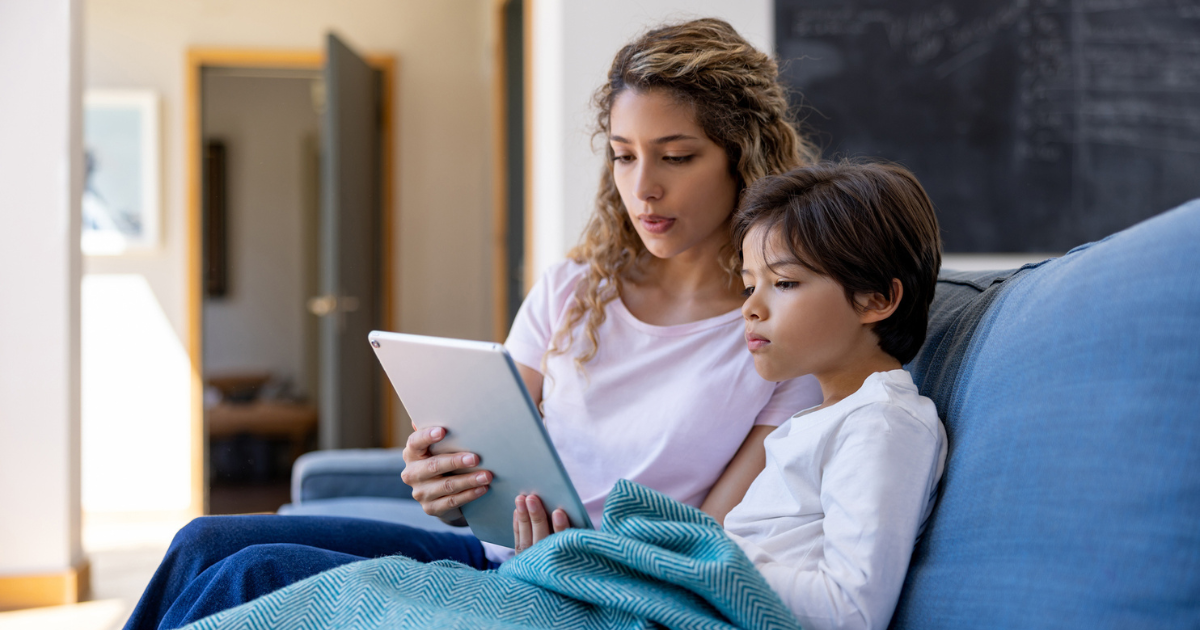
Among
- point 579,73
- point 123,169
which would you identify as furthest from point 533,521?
point 123,169

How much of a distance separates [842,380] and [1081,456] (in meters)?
0.31

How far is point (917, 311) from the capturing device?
36.8 inches

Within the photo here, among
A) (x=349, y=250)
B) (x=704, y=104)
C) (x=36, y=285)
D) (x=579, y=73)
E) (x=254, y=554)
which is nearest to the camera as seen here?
(x=254, y=554)

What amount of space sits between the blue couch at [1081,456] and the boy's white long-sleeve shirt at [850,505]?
0.14 ft

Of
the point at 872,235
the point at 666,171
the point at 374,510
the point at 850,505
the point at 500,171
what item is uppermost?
the point at 500,171

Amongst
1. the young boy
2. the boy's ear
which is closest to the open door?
the young boy

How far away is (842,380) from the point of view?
951mm

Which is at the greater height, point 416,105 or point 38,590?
point 416,105

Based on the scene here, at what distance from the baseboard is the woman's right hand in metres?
2.02

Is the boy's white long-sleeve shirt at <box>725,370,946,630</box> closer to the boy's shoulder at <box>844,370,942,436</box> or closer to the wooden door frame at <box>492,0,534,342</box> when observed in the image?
the boy's shoulder at <box>844,370,942,436</box>

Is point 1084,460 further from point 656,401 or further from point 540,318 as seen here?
point 540,318

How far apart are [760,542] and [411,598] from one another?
0.35 metres

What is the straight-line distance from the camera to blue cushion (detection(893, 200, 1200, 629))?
1.98ft

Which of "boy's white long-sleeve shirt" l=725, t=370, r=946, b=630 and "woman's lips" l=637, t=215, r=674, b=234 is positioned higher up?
"woman's lips" l=637, t=215, r=674, b=234
